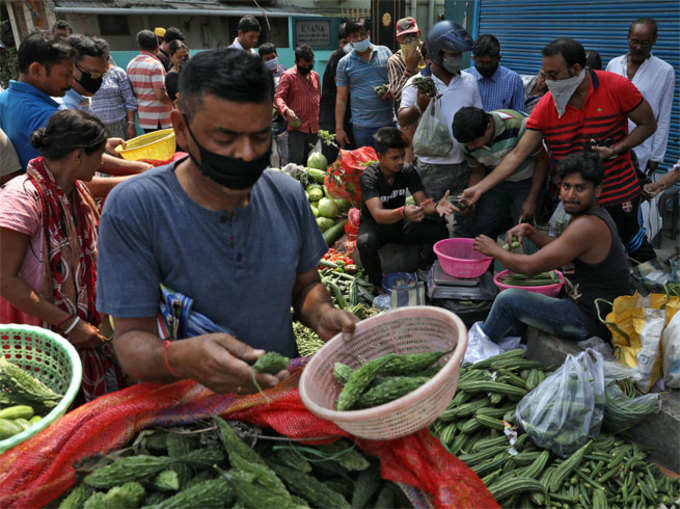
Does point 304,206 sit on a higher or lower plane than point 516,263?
higher

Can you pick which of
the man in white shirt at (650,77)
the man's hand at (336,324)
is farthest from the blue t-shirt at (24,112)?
the man in white shirt at (650,77)

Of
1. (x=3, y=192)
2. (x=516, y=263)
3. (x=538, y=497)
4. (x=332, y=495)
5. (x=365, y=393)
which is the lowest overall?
(x=538, y=497)

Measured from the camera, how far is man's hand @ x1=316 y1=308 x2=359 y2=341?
1.92m

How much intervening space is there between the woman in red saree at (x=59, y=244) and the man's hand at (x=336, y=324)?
147 centimetres

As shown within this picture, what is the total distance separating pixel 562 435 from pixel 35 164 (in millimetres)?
3277

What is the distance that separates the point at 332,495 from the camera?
1655mm

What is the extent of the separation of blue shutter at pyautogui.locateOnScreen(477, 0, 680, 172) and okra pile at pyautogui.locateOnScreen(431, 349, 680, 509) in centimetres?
528

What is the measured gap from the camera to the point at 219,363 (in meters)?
1.49

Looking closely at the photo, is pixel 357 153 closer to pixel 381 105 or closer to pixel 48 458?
pixel 381 105

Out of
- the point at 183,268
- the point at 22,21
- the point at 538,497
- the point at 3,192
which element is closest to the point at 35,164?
the point at 3,192

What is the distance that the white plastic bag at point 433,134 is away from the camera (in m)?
5.30

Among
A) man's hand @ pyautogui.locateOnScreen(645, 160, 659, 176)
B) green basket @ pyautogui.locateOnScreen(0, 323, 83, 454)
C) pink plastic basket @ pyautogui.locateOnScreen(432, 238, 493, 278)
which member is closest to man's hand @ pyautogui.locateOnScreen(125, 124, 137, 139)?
pink plastic basket @ pyautogui.locateOnScreen(432, 238, 493, 278)

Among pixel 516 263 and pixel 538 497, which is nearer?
pixel 538 497

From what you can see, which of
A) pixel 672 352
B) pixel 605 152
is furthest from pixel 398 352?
pixel 605 152
